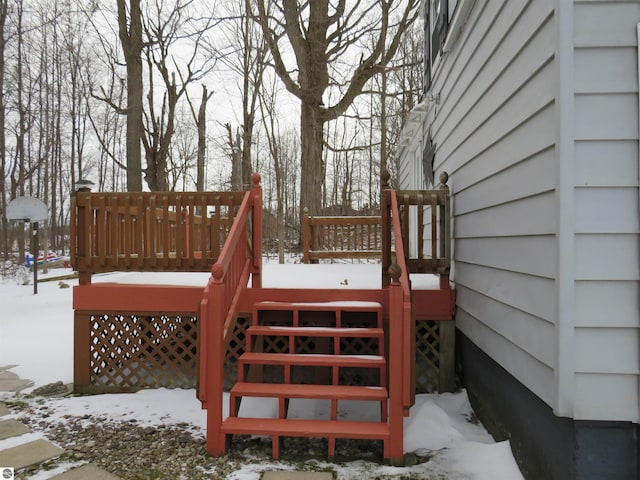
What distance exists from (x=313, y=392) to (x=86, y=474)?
1.39 metres

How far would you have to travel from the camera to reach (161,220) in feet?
13.4

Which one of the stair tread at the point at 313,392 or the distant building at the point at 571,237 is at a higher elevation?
the distant building at the point at 571,237

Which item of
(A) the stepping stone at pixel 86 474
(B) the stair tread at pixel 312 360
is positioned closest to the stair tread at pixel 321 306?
(B) the stair tread at pixel 312 360

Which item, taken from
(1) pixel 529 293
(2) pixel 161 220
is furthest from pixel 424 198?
(2) pixel 161 220

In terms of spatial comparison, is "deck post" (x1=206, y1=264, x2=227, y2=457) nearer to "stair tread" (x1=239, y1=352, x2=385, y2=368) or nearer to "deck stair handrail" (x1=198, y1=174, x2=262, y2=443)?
"deck stair handrail" (x1=198, y1=174, x2=262, y2=443)

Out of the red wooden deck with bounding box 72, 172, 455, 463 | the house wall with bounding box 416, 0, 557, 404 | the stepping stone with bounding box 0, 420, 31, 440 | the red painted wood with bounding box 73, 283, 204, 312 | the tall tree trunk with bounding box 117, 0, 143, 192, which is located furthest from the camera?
the tall tree trunk with bounding box 117, 0, 143, 192

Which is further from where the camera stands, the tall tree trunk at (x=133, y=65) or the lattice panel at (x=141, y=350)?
the tall tree trunk at (x=133, y=65)

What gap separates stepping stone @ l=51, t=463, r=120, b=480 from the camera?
7.67 ft

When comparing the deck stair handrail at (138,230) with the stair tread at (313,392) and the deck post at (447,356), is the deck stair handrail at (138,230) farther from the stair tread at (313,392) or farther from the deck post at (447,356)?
the deck post at (447,356)

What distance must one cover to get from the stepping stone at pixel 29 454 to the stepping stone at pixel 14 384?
132 cm

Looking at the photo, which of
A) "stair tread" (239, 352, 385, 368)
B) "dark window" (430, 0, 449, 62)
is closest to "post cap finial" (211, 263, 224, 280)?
"stair tread" (239, 352, 385, 368)

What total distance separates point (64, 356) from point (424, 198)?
4.33 meters

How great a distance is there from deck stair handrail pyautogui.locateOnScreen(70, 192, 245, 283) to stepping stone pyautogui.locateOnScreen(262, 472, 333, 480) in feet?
6.28

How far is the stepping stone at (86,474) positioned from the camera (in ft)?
7.67
